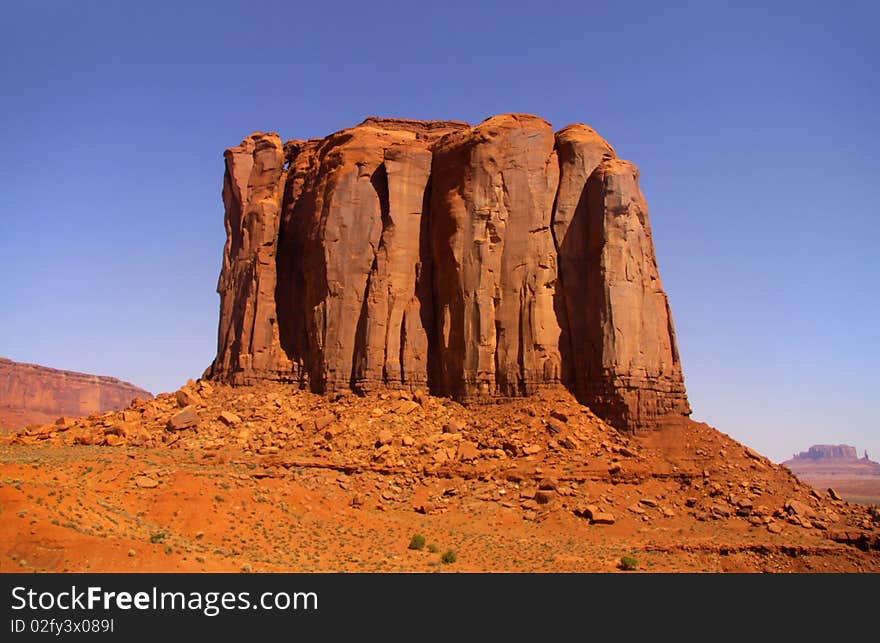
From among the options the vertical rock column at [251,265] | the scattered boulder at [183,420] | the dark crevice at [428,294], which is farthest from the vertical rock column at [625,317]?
the scattered boulder at [183,420]

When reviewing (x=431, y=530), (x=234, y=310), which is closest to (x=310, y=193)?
(x=234, y=310)

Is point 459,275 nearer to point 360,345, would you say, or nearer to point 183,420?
point 360,345

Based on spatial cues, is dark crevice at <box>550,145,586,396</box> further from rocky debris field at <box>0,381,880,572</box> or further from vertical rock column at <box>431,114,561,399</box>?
rocky debris field at <box>0,381,880,572</box>

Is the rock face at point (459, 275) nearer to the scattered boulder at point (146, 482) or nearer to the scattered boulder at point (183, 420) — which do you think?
the scattered boulder at point (183, 420)

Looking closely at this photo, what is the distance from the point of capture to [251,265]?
52.1 meters

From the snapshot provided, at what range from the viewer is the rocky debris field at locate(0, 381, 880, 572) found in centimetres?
2961

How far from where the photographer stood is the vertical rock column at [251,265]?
49875mm

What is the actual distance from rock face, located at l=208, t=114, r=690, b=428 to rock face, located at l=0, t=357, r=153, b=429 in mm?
91875

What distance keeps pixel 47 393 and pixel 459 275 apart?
407 ft

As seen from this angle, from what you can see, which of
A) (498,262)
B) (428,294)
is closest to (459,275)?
(498,262)

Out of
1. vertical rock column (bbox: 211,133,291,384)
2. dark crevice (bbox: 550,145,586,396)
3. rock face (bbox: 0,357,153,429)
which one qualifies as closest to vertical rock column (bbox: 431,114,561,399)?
dark crevice (bbox: 550,145,586,396)

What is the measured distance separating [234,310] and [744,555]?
32.9 m

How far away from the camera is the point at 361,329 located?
160 feet

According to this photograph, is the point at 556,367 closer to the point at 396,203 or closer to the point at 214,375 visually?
the point at 396,203
